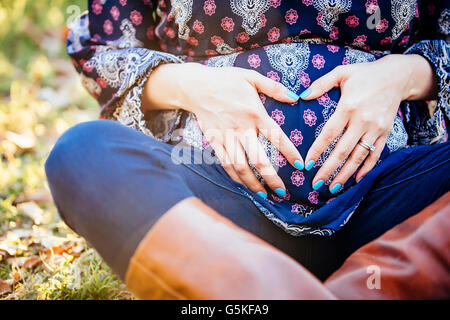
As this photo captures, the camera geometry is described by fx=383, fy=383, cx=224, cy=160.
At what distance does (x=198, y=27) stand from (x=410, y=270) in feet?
2.27

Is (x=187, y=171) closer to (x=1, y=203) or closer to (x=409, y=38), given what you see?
(x=409, y=38)

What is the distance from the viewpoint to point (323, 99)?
2.83 ft

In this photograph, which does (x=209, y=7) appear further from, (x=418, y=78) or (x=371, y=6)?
(x=418, y=78)

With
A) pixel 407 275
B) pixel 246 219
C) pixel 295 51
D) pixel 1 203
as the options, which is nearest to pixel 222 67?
pixel 295 51

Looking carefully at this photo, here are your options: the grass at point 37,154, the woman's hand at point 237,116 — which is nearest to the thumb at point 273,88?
the woman's hand at point 237,116

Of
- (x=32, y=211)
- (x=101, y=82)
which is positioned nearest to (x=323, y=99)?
(x=101, y=82)

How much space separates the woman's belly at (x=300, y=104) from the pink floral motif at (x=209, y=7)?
123 mm

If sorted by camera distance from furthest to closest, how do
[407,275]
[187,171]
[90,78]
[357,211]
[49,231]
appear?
1. [49,231]
2. [90,78]
3. [357,211]
4. [187,171]
5. [407,275]

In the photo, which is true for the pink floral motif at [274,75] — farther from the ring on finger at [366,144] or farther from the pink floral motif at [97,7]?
the pink floral motif at [97,7]

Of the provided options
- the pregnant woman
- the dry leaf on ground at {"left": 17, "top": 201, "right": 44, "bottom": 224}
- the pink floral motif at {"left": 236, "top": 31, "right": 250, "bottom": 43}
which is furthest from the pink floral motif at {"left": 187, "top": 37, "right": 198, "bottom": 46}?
the dry leaf on ground at {"left": 17, "top": 201, "right": 44, "bottom": 224}

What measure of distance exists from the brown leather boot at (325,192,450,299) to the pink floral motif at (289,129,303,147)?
A: 278 millimetres

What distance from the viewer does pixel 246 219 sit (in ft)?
2.73

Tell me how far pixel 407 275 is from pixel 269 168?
329 mm

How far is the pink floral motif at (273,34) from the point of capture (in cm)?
89
